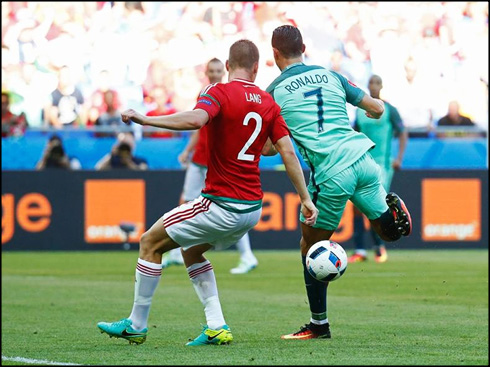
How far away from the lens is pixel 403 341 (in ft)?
22.1

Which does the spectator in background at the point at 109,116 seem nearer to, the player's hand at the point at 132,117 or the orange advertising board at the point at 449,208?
the orange advertising board at the point at 449,208

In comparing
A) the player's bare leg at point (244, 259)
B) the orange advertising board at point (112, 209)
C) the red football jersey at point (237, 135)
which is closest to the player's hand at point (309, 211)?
the red football jersey at point (237, 135)

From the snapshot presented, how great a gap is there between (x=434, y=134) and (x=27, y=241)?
25.0ft

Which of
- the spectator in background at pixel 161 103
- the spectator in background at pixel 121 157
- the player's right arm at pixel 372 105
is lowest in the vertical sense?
the spectator in background at pixel 121 157

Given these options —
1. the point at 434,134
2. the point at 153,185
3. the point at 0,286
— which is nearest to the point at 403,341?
the point at 0,286

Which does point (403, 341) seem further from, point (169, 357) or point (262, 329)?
point (169, 357)

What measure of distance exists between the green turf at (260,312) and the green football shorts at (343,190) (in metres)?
0.85

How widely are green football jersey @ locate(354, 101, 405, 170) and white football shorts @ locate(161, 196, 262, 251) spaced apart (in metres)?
7.68

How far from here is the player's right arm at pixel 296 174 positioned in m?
6.37

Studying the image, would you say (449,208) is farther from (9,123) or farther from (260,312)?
(260,312)

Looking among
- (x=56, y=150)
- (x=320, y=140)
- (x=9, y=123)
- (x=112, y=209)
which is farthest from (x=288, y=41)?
(x=9, y=123)

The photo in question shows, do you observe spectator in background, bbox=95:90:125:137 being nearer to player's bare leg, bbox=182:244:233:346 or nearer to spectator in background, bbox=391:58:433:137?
spectator in background, bbox=391:58:433:137

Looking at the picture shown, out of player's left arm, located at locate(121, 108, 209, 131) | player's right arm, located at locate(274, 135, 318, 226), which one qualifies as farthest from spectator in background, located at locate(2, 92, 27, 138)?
player's left arm, located at locate(121, 108, 209, 131)

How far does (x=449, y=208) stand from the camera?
17734 millimetres
